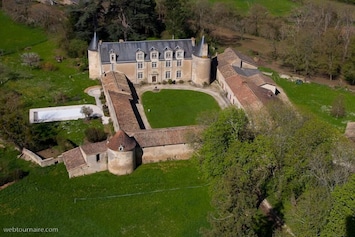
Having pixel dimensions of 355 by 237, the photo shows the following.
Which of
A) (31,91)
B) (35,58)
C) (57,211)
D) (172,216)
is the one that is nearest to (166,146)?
(172,216)

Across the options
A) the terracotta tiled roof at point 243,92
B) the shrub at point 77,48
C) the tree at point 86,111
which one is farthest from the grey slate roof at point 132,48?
the shrub at point 77,48

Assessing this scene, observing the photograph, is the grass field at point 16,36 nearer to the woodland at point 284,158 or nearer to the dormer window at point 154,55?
the woodland at point 284,158

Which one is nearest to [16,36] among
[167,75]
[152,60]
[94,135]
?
[152,60]

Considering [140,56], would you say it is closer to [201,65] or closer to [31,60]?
[201,65]

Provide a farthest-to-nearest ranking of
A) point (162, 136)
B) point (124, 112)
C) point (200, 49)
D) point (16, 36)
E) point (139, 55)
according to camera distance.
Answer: point (16, 36)
point (200, 49)
point (139, 55)
point (124, 112)
point (162, 136)

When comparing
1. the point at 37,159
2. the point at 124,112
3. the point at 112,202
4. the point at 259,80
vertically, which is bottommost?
the point at 112,202

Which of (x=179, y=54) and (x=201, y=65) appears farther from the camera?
(x=179, y=54)

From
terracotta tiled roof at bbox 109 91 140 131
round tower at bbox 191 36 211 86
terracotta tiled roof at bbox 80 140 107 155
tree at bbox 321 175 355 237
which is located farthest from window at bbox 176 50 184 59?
tree at bbox 321 175 355 237
